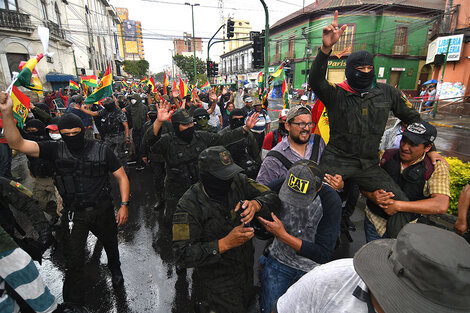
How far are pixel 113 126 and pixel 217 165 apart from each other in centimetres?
582

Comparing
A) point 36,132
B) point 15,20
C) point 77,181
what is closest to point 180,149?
point 77,181

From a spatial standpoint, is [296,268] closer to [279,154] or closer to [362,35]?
[279,154]

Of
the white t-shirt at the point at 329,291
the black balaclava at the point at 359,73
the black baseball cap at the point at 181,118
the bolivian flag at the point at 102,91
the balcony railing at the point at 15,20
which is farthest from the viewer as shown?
the balcony railing at the point at 15,20

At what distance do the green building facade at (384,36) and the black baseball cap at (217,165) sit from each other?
92.7ft

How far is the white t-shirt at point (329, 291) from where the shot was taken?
1.04 meters

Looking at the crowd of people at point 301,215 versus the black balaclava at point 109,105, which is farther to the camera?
the black balaclava at point 109,105

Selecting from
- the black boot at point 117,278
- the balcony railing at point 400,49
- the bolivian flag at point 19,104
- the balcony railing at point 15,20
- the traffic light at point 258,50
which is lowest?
the black boot at point 117,278

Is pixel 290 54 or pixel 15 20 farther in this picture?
pixel 290 54

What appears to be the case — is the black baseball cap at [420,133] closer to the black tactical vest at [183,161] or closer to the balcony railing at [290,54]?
the black tactical vest at [183,161]

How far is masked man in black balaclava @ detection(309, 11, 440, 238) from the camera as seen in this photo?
235 centimetres

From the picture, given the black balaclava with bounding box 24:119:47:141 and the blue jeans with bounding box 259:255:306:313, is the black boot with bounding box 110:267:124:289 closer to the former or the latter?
the blue jeans with bounding box 259:255:306:313

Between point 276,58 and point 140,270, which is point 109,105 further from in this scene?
point 276,58

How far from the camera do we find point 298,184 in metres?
1.88

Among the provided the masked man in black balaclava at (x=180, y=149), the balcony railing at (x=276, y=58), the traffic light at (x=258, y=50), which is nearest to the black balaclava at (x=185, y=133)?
the masked man in black balaclava at (x=180, y=149)
